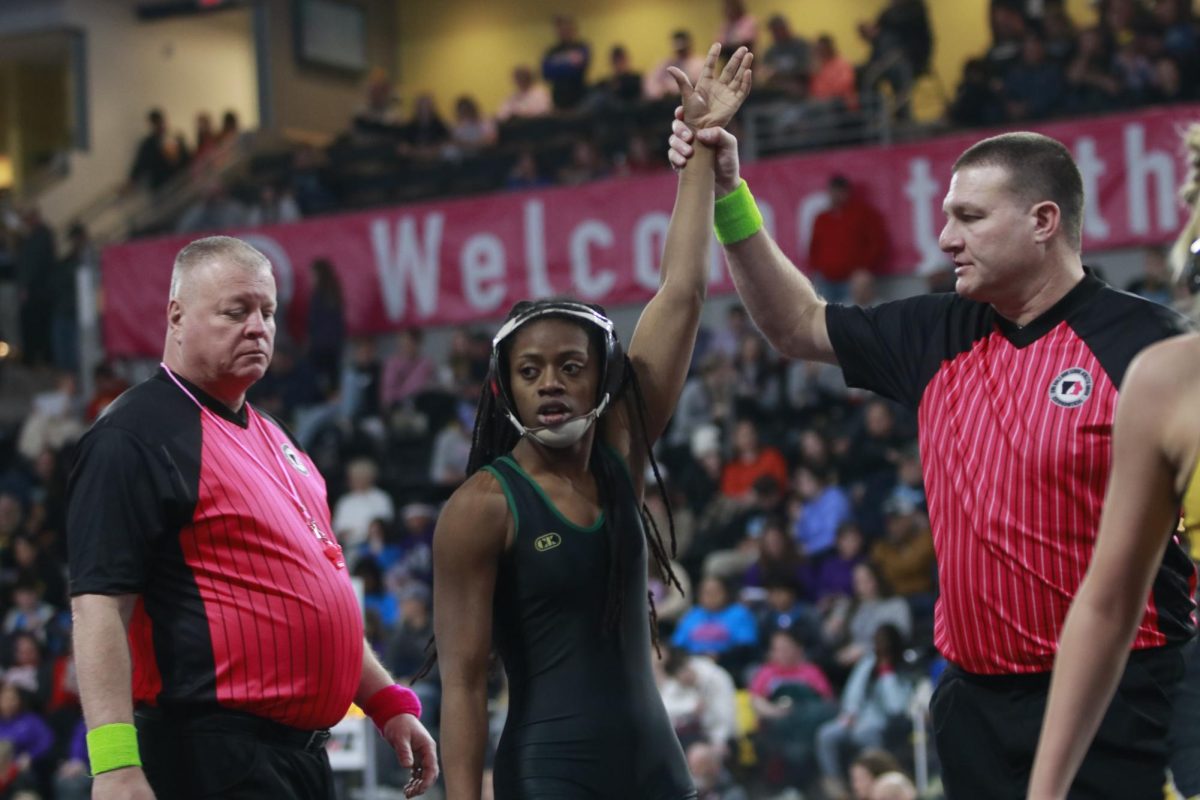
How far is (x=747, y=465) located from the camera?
12.7 meters

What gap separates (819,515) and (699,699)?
2551 mm

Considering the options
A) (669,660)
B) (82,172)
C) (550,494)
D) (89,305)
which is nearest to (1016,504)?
(550,494)

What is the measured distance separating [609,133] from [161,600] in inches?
541

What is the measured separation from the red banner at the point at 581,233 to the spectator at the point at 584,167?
915 millimetres

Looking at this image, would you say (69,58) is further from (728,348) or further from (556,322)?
(556,322)

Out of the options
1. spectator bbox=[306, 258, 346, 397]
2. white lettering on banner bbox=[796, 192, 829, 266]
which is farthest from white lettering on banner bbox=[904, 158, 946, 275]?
spectator bbox=[306, 258, 346, 397]

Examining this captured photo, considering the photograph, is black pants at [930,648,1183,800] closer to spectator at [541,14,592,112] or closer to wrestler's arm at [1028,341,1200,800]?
wrestler's arm at [1028,341,1200,800]

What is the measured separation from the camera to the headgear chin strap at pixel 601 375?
3.67 m

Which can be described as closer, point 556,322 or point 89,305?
point 556,322

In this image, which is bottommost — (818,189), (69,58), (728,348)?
(728,348)

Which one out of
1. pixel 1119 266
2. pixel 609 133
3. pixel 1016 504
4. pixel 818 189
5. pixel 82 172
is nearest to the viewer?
pixel 1016 504

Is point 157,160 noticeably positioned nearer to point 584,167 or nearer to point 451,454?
point 584,167

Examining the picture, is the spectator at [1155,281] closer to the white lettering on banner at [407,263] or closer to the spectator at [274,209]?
the white lettering on banner at [407,263]

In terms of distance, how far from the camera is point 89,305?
17.8 metres
